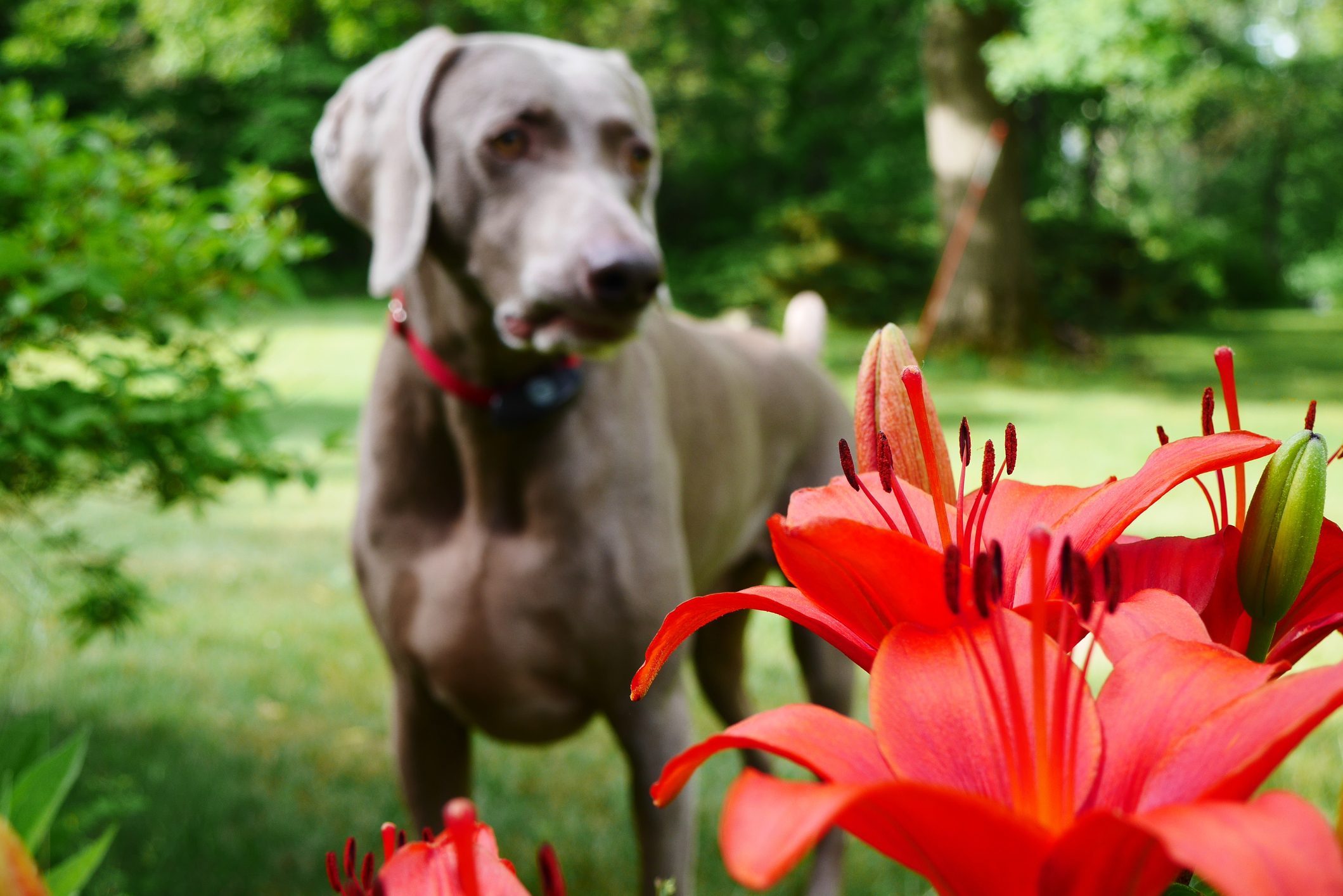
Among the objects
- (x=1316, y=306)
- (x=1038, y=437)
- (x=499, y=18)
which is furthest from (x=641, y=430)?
(x=1316, y=306)

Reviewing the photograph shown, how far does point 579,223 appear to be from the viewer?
1900mm

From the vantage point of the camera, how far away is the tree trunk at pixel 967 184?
12602 mm

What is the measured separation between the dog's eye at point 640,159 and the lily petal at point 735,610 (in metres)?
1.82

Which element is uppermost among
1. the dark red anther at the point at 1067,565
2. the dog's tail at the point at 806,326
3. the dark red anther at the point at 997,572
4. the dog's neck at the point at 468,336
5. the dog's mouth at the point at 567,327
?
the dark red anther at the point at 1067,565

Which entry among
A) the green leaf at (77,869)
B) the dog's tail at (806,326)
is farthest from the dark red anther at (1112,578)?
the dog's tail at (806,326)

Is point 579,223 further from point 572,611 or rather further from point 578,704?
point 578,704

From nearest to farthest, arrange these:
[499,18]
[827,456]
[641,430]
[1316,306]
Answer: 1. [641,430]
2. [827,456]
3. [499,18]
4. [1316,306]

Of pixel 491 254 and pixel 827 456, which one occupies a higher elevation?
pixel 491 254

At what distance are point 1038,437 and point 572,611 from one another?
6.93 m

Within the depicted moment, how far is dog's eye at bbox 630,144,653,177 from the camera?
2186 mm

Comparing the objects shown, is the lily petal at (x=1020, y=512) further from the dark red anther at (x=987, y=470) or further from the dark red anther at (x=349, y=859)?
the dark red anther at (x=349, y=859)

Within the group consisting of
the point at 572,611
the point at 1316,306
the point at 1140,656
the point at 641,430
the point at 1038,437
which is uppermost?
the point at 1140,656

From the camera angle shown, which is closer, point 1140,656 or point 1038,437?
point 1140,656

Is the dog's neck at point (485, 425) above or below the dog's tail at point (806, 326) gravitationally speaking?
above
